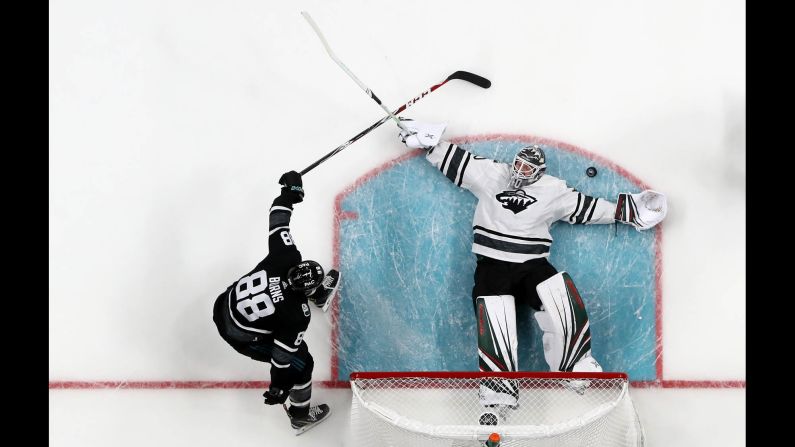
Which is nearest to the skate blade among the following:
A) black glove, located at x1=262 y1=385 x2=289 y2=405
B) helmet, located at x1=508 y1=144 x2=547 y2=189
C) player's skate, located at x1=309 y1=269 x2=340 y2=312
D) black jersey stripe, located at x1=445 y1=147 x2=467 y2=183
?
black glove, located at x1=262 y1=385 x2=289 y2=405

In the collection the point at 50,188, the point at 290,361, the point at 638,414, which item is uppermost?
the point at 50,188

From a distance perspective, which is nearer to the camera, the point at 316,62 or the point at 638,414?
the point at 638,414

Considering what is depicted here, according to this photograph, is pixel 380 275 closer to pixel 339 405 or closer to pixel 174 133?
pixel 339 405

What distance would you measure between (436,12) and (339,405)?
6.46 ft

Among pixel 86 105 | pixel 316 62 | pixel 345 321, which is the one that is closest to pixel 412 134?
pixel 316 62

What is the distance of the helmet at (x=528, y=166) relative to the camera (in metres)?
3.83

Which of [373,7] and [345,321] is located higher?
[373,7]

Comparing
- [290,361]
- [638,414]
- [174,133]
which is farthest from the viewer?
[174,133]

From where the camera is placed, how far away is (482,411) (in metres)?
3.76

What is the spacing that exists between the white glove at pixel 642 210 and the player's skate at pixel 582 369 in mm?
653

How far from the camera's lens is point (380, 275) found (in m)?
4.04

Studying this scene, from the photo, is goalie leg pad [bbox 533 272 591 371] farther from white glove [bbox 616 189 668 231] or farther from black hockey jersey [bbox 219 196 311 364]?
black hockey jersey [bbox 219 196 311 364]

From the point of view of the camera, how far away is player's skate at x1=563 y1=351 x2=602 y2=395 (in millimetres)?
→ 3711

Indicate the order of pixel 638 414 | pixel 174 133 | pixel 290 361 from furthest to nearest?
pixel 174 133 < pixel 638 414 < pixel 290 361
